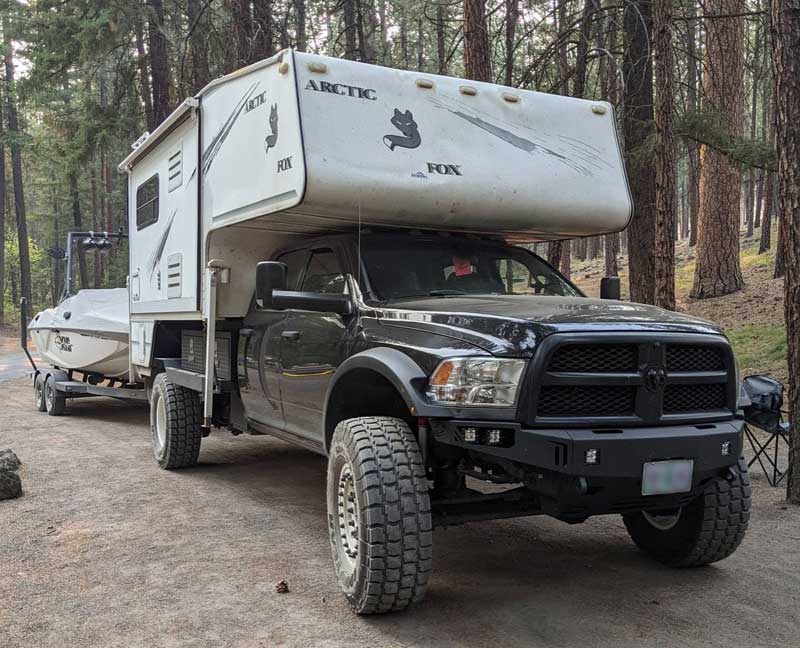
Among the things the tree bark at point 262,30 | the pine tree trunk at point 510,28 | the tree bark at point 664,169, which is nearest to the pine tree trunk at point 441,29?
the pine tree trunk at point 510,28

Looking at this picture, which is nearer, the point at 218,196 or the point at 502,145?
the point at 502,145

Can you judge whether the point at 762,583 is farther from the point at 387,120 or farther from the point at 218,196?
the point at 218,196

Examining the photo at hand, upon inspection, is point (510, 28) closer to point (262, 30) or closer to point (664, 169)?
point (262, 30)

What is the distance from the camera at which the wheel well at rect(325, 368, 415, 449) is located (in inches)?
175

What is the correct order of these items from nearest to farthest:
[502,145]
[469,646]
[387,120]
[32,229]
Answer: [469,646] < [387,120] < [502,145] < [32,229]

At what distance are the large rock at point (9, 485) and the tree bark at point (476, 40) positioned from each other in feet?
27.0

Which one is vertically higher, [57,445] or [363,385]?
[363,385]

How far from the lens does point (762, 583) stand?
4.48 m

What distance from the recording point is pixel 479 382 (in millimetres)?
3707

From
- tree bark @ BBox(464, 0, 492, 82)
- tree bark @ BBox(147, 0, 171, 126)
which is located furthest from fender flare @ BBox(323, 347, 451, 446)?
tree bark @ BBox(147, 0, 171, 126)

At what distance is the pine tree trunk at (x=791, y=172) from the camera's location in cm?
596

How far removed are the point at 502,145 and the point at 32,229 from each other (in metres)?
62.1

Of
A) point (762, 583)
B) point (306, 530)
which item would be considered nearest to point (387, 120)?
point (306, 530)

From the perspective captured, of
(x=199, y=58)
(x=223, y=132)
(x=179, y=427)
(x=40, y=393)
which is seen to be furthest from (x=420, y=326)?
(x=199, y=58)
